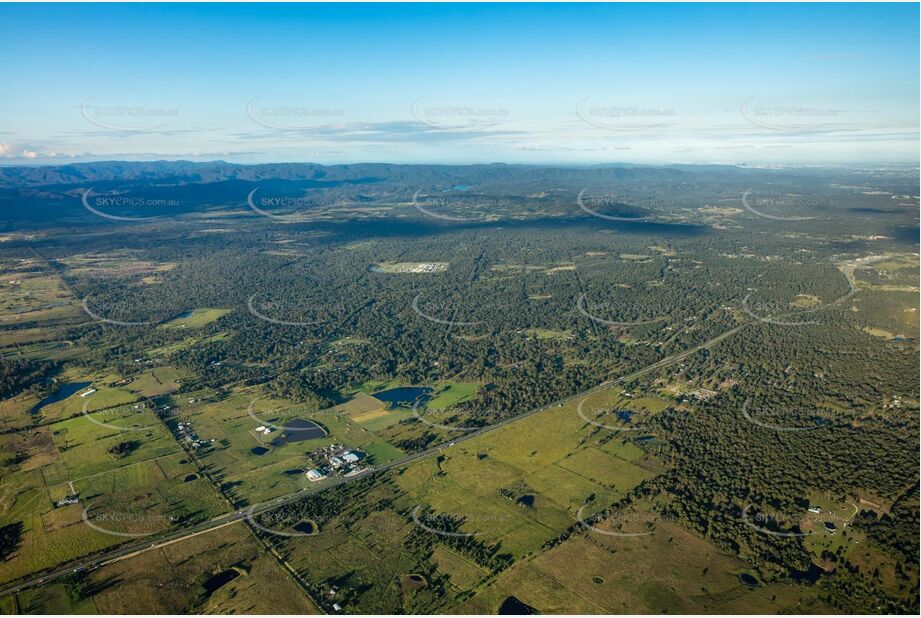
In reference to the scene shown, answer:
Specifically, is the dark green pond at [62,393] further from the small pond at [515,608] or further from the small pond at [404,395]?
the small pond at [515,608]

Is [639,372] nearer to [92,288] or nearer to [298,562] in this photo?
[298,562]

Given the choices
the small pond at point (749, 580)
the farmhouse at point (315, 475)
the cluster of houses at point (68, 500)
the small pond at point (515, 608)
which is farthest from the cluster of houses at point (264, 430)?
the small pond at point (749, 580)

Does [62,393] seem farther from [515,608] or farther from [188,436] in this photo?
[515,608]

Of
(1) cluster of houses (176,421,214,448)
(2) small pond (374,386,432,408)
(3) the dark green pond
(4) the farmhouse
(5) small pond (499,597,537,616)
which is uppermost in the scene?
(2) small pond (374,386,432,408)

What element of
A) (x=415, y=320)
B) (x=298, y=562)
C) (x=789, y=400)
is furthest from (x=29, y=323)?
(x=789, y=400)

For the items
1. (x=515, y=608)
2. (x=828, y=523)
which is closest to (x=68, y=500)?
(x=515, y=608)

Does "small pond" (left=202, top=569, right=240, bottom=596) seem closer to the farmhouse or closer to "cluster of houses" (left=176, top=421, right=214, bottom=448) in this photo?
the farmhouse

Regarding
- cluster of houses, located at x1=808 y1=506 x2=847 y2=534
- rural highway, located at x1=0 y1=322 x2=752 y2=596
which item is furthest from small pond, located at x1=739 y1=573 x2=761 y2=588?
rural highway, located at x1=0 y1=322 x2=752 y2=596
